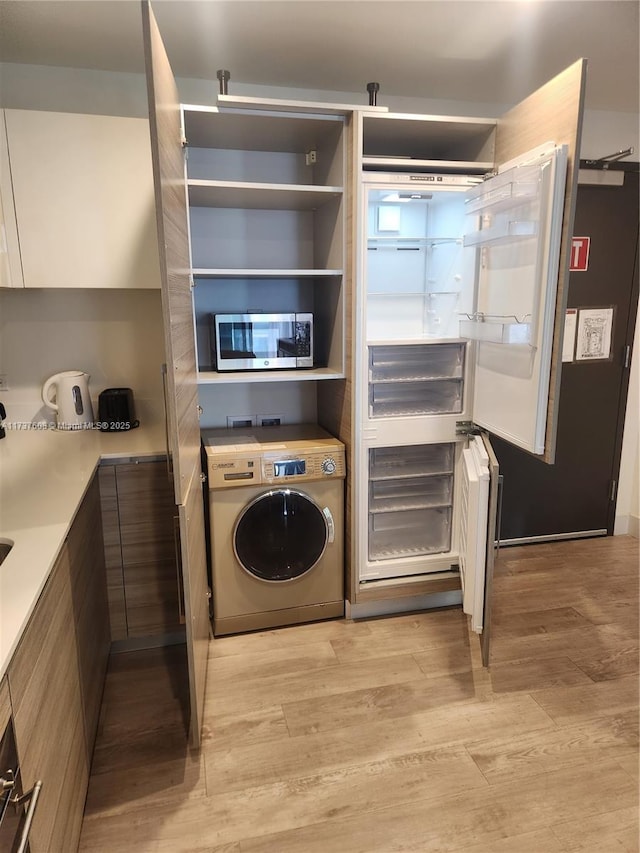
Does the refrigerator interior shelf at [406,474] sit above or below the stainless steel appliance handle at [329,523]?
above

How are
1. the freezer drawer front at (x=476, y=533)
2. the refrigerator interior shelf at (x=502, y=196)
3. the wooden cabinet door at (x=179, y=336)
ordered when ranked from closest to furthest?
the wooden cabinet door at (x=179, y=336) → the refrigerator interior shelf at (x=502, y=196) → the freezer drawer front at (x=476, y=533)

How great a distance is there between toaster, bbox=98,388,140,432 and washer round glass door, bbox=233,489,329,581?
75cm

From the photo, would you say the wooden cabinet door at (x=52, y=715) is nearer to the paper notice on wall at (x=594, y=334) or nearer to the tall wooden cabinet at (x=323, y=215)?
the tall wooden cabinet at (x=323, y=215)

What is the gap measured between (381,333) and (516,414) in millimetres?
885

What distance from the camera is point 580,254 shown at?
3.03 m

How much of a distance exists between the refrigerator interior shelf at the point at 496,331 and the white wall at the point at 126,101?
132cm

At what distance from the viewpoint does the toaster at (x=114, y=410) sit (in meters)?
2.52

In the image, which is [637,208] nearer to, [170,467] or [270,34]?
[270,34]

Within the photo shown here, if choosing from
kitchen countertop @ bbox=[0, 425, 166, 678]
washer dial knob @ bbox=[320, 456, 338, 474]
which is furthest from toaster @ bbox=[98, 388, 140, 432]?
washer dial knob @ bbox=[320, 456, 338, 474]

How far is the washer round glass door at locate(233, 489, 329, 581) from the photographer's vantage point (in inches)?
94.0

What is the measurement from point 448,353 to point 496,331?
22.3 inches

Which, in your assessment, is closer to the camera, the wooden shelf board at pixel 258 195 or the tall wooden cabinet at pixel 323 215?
the tall wooden cabinet at pixel 323 215

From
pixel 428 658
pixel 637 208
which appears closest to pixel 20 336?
pixel 428 658

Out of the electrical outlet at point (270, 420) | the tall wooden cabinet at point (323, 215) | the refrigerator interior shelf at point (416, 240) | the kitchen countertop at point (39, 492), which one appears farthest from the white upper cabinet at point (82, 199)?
the refrigerator interior shelf at point (416, 240)
